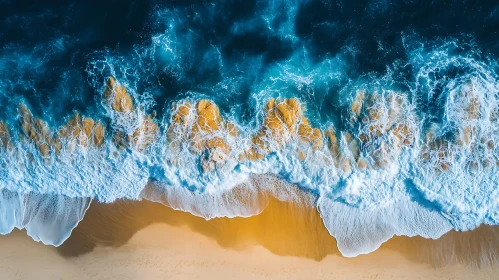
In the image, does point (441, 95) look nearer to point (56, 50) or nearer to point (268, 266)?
point (268, 266)

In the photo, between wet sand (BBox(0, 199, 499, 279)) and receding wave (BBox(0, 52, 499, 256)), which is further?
receding wave (BBox(0, 52, 499, 256))

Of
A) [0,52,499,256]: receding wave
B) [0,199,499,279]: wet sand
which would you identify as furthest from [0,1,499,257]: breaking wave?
[0,199,499,279]: wet sand

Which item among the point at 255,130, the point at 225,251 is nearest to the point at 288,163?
the point at 255,130

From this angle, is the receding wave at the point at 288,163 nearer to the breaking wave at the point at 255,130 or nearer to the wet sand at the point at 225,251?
the breaking wave at the point at 255,130

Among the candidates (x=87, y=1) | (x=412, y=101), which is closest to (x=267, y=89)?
(x=412, y=101)

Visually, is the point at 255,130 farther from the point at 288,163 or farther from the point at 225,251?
the point at 225,251

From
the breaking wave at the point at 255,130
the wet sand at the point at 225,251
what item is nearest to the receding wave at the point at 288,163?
the breaking wave at the point at 255,130

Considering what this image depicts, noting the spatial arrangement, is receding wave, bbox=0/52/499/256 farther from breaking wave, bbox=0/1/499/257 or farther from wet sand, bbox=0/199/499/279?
wet sand, bbox=0/199/499/279

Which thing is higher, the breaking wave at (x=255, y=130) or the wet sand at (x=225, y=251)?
the breaking wave at (x=255, y=130)
